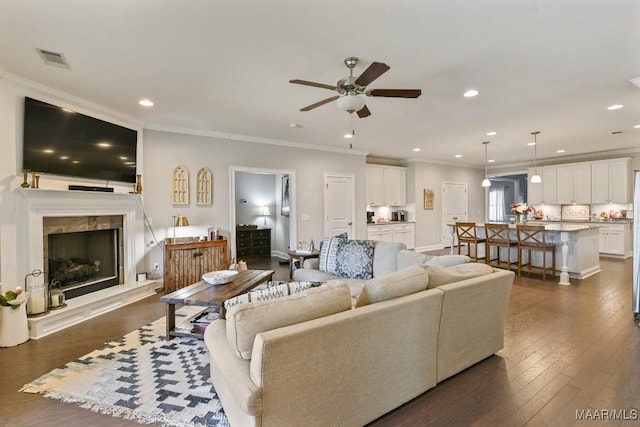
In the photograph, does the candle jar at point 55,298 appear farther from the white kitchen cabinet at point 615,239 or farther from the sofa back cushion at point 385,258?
the white kitchen cabinet at point 615,239

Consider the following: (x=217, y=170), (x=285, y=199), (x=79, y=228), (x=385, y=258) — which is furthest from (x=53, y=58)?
(x=285, y=199)

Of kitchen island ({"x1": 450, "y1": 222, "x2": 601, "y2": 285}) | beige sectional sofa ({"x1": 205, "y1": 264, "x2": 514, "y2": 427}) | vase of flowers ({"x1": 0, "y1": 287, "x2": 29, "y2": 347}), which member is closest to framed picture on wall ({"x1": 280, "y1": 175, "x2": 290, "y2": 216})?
kitchen island ({"x1": 450, "y1": 222, "x2": 601, "y2": 285})

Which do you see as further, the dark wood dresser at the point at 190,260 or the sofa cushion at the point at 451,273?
the dark wood dresser at the point at 190,260

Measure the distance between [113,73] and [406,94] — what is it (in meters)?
3.00

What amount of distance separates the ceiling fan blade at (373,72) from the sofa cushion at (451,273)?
1574 millimetres

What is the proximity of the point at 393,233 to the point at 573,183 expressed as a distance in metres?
5.09

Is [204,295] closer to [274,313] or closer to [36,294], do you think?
[274,313]

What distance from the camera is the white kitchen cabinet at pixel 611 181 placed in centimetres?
745

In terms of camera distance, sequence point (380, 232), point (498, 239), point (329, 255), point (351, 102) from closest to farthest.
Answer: point (351, 102), point (329, 255), point (498, 239), point (380, 232)

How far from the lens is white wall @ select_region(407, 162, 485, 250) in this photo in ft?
29.0

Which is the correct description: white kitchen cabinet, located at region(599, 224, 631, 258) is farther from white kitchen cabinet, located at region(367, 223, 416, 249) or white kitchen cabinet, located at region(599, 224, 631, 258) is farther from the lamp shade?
the lamp shade

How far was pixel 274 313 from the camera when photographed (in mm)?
1567

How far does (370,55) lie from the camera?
9.20 ft

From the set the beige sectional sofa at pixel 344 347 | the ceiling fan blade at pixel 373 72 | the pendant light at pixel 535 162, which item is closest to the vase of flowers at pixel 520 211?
the pendant light at pixel 535 162
